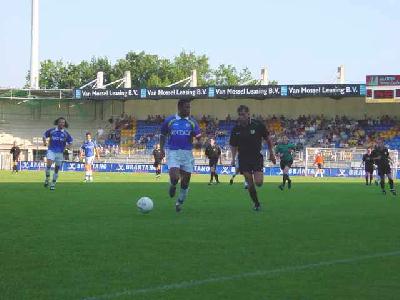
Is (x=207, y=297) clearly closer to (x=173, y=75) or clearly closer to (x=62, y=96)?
(x=62, y=96)

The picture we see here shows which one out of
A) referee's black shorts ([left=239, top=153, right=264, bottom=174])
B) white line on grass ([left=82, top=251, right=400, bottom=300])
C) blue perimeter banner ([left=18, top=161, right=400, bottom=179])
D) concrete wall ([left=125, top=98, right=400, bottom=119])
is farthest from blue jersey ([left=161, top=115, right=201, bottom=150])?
concrete wall ([left=125, top=98, right=400, bottom=119])

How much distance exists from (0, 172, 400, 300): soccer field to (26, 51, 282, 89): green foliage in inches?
3787

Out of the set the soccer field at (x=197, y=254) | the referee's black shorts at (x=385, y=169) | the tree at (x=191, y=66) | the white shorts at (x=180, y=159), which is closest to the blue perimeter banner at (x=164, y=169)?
the referee's black shorts at (x=385, y=169)

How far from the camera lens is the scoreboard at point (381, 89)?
50.0m

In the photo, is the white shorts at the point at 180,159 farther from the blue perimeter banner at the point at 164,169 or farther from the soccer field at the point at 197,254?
the blue perimeter banner at the point at 164,169

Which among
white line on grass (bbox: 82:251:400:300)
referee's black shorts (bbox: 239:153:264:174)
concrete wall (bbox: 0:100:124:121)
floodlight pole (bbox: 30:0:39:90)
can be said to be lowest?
white line on grass (bbox: 82:251:400:300)

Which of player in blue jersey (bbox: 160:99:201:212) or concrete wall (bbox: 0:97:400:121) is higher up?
concrete wall (bbox: 0:97:400:121)

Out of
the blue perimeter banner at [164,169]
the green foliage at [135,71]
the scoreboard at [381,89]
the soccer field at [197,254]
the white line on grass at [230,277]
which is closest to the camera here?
the white line on grass at [230,277]

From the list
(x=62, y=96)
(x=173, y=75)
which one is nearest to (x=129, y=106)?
(x=62, y=96)

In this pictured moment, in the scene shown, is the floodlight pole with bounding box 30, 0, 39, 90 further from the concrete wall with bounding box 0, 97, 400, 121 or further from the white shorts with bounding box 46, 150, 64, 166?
the white shorts with bounding box 46, 150, 64, 166

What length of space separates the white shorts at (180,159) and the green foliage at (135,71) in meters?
94.1

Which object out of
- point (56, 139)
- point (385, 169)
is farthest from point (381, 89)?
point (56, 139)

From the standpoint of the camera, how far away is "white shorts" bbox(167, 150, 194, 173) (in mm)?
15867

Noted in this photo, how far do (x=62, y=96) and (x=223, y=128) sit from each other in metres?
14.4
